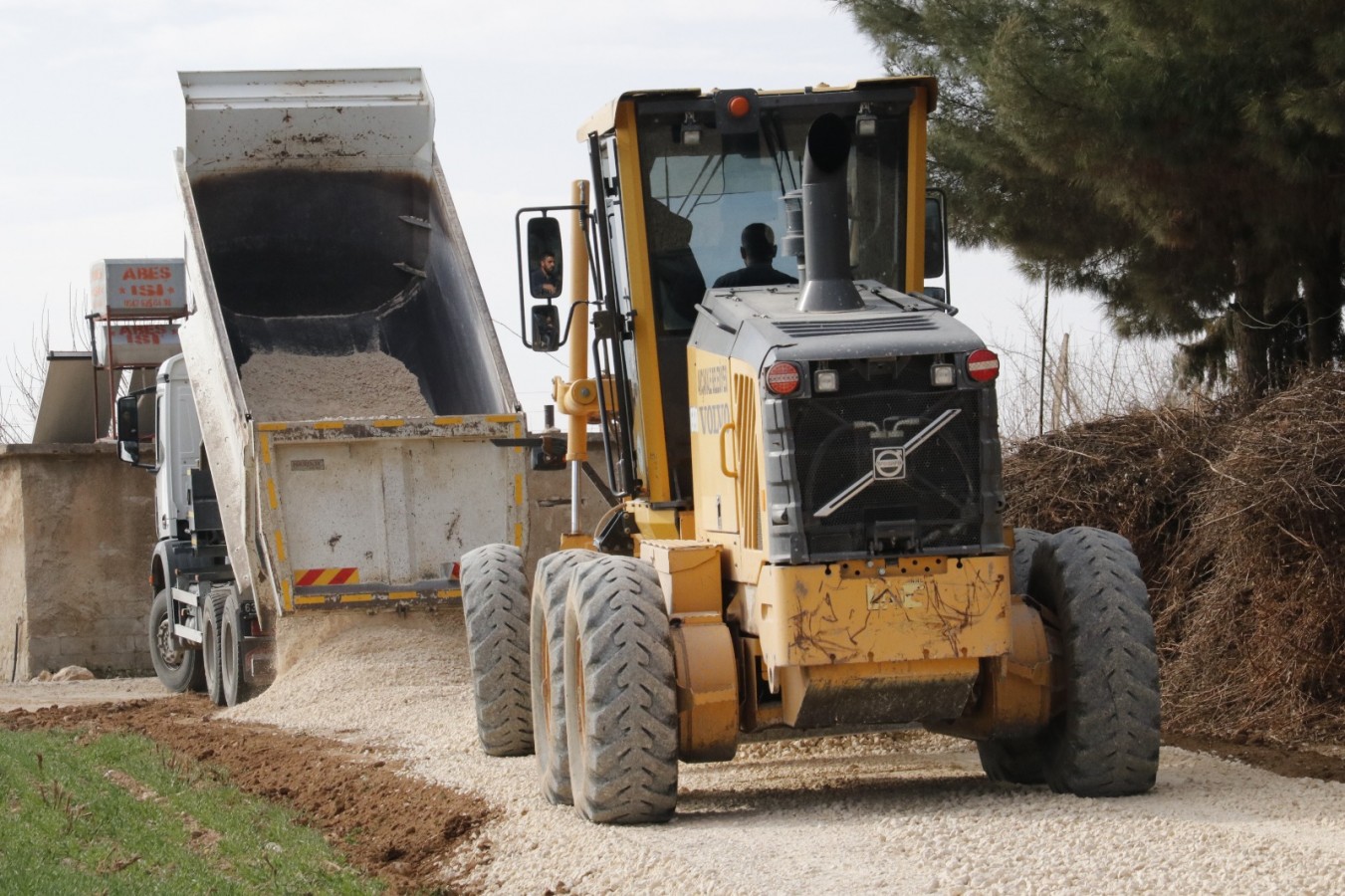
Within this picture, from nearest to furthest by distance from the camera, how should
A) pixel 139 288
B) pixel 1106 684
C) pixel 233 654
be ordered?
1. pixel 1106 684
2. pixel 233 654
3. pixel 139 288

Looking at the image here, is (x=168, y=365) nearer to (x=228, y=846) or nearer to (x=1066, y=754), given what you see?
(x=228, y=846)

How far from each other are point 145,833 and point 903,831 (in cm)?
319

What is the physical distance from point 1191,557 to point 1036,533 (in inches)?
137

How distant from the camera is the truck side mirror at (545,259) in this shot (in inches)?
305

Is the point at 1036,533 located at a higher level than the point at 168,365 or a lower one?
lower

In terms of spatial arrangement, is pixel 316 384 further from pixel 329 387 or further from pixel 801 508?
pixel 801 508

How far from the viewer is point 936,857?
5793 mm

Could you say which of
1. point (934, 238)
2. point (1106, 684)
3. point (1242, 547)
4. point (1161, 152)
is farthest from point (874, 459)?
point (1161, 152)

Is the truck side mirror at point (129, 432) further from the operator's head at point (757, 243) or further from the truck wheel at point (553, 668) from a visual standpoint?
the operator's head at point (757, 243)

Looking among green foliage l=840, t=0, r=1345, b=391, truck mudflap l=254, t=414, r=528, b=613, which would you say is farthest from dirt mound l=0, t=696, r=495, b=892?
green foliage l=840, t=0, r=1345, b=391

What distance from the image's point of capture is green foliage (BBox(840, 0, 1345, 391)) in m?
9.80

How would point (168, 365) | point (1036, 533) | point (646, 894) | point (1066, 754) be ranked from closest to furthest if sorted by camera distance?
point (646, 894) → point (1066, 754) → point (1036, 533) → point (168, 365)

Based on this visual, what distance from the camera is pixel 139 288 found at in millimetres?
17766

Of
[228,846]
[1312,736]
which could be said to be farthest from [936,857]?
[1312,736]
